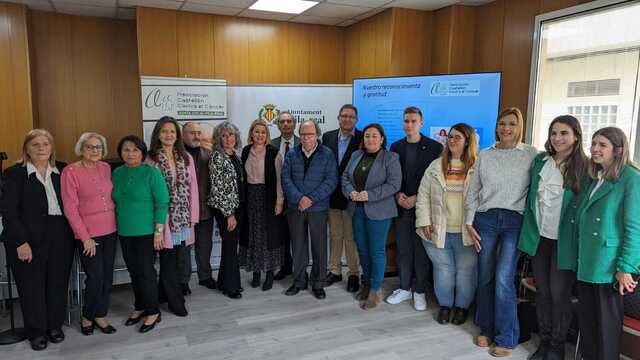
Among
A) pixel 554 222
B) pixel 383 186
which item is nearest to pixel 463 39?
pixel 383 186

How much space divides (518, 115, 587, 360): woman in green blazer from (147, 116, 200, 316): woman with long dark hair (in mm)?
2267

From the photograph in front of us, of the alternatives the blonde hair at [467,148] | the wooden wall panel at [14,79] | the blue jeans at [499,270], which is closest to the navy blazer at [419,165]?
the blonde hair at [467,148]

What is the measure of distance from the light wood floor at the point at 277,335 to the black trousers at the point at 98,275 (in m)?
0.18

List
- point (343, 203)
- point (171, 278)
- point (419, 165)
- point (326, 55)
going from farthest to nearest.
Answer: point (326, 55)
point (343, 203)
point (419, 165)
point (171, 278)

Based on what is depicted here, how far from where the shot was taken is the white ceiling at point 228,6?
4902 millimetres

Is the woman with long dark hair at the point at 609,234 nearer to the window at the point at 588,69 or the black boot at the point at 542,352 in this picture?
the black boot at the point at 542,352

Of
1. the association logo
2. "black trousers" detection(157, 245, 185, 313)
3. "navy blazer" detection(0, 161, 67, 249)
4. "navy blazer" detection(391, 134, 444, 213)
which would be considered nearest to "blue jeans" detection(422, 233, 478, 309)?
"navy blazer" detection(391, 134, 444, 213)

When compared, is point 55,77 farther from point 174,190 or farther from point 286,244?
point 286,244

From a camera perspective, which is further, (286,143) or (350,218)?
(286,143)

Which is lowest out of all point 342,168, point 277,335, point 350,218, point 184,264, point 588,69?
point 277,335

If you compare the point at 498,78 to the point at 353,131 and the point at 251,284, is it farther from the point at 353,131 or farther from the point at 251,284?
the point at 251,284

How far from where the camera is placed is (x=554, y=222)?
2.63 meters

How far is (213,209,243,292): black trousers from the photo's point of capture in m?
3.68

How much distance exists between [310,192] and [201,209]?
0.88 metres
